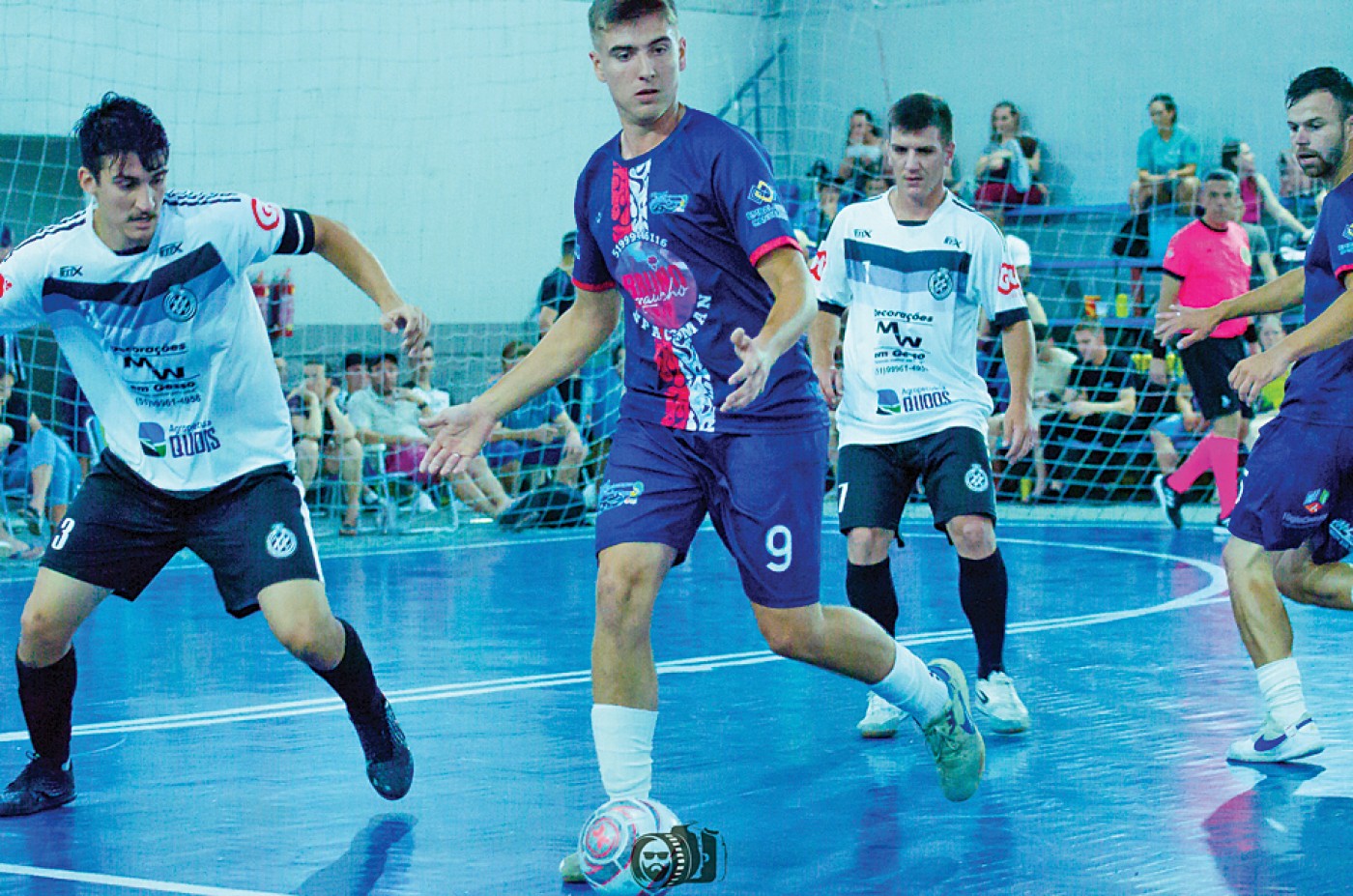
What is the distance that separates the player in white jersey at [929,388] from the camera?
5.54m

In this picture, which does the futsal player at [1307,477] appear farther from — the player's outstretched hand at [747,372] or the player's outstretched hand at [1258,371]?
the player's outstretched hand at [747,372]

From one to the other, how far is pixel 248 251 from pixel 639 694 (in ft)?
5.69

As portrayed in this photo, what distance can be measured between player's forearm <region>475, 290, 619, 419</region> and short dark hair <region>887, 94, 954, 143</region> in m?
1.56

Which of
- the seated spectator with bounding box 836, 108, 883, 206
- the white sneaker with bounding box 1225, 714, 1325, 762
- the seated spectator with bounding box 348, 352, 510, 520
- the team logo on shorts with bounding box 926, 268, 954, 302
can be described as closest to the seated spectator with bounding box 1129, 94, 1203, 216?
the seated spectator with bounding box 836, 108, 883, 206

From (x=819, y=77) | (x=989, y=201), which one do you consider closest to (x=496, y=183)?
(x=819, y=77)

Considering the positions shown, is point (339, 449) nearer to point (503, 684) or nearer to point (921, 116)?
point (503, 684)

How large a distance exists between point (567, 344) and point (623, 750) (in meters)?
1.04

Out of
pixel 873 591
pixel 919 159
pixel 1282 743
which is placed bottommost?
pixel 1282 743

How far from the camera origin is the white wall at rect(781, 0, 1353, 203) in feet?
52.9

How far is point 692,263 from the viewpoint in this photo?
3994mm

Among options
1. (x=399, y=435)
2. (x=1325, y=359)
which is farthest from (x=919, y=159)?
(x=399, y=435)

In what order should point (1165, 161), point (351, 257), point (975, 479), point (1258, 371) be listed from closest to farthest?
point (1258, 371) → point (351, 257) → point (975, 479) → point (1165, 161)

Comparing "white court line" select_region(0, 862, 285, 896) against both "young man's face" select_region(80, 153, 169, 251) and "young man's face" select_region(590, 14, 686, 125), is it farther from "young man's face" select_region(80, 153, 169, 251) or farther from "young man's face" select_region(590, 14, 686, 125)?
"young man's face" select_region(590, 14, 686, 125)

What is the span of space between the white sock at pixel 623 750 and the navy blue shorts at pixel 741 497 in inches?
16.2
